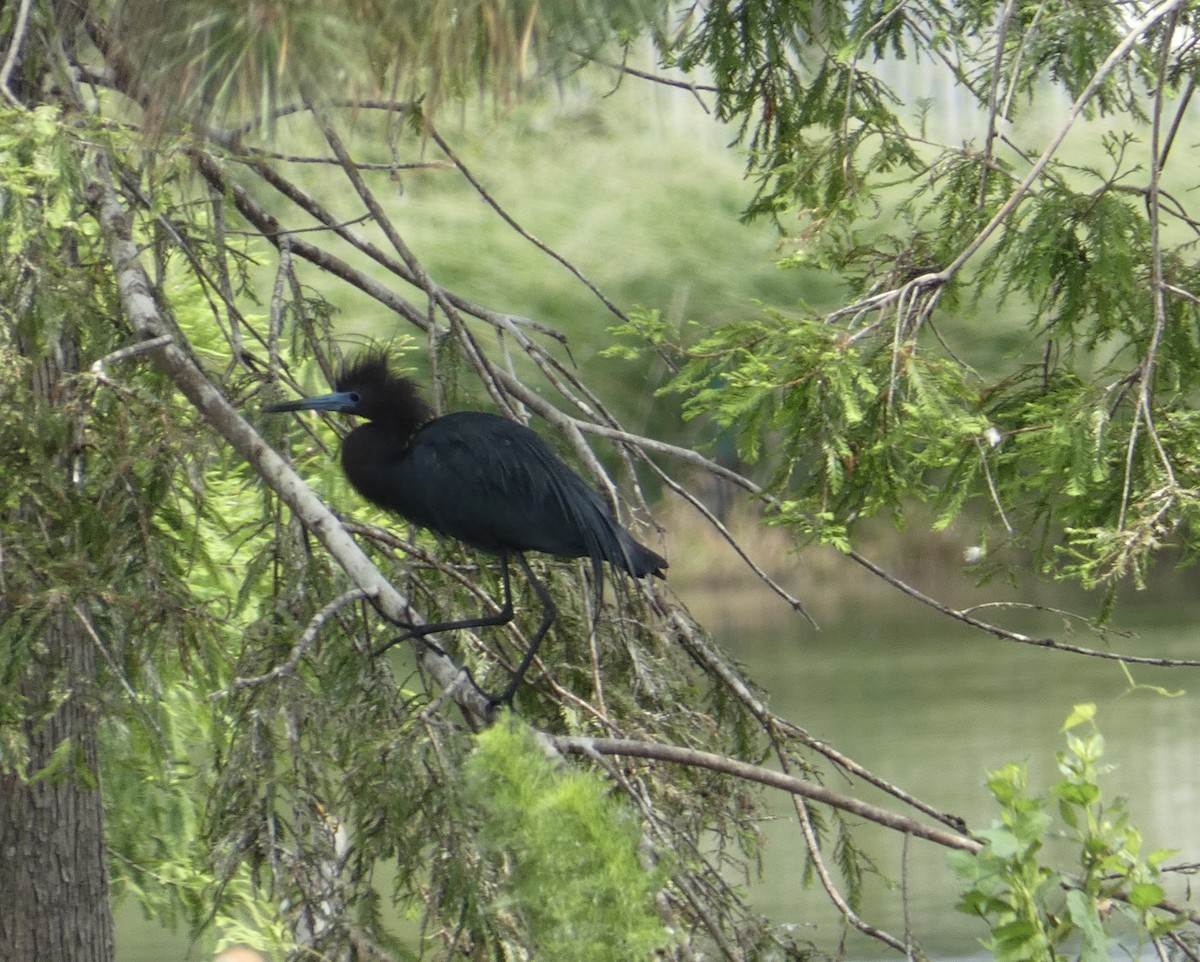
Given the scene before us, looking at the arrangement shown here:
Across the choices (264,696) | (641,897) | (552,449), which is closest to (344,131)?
(552,449)

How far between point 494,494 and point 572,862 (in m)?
Answer: 1.09

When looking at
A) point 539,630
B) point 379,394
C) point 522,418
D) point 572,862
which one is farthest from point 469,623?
point 572,862

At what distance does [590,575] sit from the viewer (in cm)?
240

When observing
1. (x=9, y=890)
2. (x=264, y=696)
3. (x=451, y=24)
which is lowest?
(x=9, y=890)

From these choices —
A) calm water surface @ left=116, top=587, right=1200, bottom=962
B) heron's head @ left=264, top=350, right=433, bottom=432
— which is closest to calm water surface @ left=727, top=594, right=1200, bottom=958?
calm water surface @ left=116, top=587, right=1200, bottom=962

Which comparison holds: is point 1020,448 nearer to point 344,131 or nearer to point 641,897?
point 344,131

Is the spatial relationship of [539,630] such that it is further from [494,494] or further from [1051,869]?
[1051,869]

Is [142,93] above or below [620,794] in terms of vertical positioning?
above

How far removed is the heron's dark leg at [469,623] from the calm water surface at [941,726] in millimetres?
4263

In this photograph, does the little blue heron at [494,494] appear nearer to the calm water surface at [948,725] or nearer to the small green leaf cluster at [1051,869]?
the small green leaf cluster at [1051,869]

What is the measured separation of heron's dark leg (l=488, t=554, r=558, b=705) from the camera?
2.10 m

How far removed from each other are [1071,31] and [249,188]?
157 centimetres

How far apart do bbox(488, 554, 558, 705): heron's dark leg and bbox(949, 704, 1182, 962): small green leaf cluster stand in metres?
0.78

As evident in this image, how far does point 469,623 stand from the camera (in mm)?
2117
